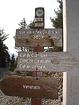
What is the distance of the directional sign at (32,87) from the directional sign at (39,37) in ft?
2.49

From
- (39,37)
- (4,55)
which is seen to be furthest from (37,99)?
(4,55)

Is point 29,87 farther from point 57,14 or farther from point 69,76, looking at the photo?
point 57,14

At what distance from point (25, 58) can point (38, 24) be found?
792mm

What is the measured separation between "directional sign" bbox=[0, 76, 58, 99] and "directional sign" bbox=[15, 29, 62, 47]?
2.49ft

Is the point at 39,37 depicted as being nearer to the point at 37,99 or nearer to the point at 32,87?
the point at 32,87

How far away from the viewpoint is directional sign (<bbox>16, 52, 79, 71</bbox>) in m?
6.78

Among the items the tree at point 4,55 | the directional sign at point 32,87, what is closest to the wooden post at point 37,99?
the directional sign at point 32,87

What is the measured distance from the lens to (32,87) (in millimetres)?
6719

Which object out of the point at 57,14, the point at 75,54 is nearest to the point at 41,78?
the point at 75,54

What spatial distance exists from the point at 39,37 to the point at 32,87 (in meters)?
1.09

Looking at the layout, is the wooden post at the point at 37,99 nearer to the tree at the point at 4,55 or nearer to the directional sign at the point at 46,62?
the directional sign at the point at 46,62

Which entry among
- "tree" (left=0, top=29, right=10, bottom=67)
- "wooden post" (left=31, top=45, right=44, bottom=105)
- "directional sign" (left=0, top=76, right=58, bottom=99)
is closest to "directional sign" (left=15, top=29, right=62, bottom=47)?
"wooden post" (left=31, top=45, right=44, bottom=105)

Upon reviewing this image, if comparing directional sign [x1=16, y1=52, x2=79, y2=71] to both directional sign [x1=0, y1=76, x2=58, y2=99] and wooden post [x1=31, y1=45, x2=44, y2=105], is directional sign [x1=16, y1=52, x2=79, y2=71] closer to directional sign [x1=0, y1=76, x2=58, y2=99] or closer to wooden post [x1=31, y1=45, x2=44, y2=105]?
wooden post [x1=31, y1=45, x2=44, y2=105]

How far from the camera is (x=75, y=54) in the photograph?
7039 millimetres
